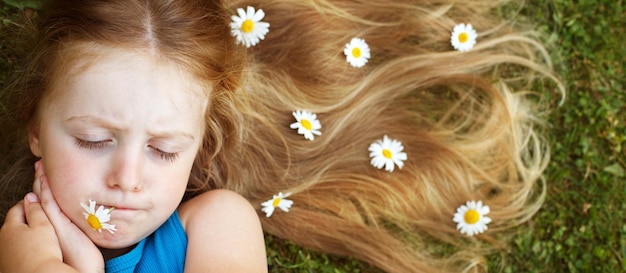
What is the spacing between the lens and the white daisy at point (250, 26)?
3.52 metres

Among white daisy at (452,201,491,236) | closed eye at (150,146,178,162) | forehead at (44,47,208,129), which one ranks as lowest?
closed eye at (150,146,178,162)

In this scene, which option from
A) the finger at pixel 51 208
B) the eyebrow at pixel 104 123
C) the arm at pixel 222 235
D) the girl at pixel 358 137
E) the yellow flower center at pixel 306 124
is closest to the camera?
the eyebrow at pixel 104 123

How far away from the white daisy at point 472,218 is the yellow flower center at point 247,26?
4.54ft

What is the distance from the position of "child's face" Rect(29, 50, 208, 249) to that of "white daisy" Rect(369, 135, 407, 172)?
3.82 ft

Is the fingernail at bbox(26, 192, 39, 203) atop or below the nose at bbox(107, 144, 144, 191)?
below

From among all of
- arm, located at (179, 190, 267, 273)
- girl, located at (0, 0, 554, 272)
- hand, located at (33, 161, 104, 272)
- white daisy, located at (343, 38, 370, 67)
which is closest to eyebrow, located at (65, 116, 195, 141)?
girl, located at (0, 0, 554, 272)

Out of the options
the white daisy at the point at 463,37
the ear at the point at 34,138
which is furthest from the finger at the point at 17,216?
the white daisy at the point at 463,37

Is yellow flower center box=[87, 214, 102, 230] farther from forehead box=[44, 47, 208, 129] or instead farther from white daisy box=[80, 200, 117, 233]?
forehead box=[44, 47, 208, 129]

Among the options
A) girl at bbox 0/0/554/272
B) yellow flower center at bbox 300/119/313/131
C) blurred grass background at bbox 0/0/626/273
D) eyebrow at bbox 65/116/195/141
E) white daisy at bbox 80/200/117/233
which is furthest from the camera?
blurred grass background at bbox 0/0/626/273

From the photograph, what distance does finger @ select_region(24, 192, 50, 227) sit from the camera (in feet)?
9.34

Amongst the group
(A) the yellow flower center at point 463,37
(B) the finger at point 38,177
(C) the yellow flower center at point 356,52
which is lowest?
(B) the finger at point 38,177

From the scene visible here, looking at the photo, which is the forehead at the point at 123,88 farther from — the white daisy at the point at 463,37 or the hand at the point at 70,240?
the white daisy at the point at 463,37

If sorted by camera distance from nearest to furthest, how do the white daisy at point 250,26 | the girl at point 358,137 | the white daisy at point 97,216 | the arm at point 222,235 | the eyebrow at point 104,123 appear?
the eyebrow at point 104,123 → the white daisy at point 97,216 → the arm at point 222,235 → the girl at point 358,137 → the white daisy at point 250,26

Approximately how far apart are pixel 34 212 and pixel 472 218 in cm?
208
